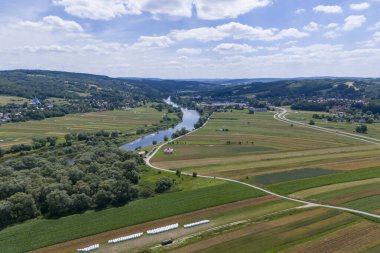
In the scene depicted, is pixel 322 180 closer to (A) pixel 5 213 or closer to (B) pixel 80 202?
(B) pixel 80 202

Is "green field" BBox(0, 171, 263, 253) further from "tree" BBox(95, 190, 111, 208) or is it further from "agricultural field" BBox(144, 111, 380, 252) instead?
"agricultural field" BBox(144, 111, 380, 252)

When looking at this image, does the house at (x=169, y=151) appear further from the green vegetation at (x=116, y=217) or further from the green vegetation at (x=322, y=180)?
the green vegetation at (x=322, y=180)

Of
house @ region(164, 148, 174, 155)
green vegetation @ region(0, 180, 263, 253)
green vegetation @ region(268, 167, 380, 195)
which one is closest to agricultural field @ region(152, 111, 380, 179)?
house @ region(164, 148, 174, 155)

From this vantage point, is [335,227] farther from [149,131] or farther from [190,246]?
[149,131]

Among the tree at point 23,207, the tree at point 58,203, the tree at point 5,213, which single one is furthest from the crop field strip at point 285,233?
the tree at point 5,213

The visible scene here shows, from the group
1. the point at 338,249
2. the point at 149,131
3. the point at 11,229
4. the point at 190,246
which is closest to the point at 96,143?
the point at 149,131

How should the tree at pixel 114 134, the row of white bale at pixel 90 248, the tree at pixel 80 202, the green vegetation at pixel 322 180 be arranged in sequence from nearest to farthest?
1. the row of white bale at pixel 90 248
2. the tree at pixel 80 202
3. the green vegetation at pixel 322 180
4. the tree at pixel 114 134

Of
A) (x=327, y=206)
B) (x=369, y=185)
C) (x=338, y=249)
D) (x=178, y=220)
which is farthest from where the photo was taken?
(x=369, y=185)
